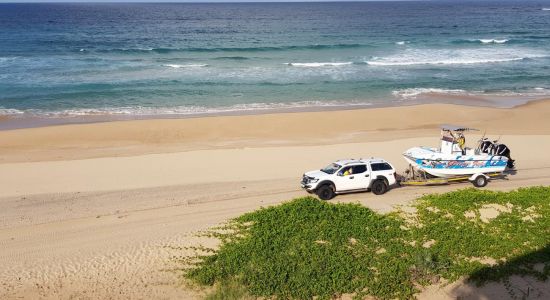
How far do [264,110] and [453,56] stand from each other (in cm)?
3313

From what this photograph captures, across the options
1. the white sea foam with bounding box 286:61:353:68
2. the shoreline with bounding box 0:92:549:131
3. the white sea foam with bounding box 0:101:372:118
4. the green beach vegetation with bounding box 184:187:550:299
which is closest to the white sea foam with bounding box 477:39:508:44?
the white sea foam with bounding box 286:61:353:68

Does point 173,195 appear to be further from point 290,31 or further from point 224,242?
point 290,31

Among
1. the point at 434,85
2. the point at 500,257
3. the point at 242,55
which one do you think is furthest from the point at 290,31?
the point at 500,257

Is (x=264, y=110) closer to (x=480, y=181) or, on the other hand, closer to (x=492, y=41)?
→ (x=480, y=181)

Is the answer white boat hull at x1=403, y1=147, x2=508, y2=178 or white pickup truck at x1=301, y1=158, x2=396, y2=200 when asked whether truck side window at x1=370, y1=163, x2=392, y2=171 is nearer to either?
white pickup truck at x1=301, y1=158, x2=396, y2=200

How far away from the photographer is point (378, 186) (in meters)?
20.0

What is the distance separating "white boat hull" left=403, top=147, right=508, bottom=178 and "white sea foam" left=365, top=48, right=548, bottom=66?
36.1 m

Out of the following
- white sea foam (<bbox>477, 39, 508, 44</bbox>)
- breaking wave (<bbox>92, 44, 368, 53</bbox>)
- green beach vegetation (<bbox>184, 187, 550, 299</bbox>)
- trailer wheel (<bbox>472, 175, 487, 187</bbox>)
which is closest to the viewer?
green beach vegetation (<bbox>184, 187, 550, 299</bbox>)

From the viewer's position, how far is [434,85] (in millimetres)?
45844

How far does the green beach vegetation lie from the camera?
13.8m

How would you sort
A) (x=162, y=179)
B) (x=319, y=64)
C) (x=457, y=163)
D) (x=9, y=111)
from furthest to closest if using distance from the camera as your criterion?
(x=319, y=64) → (x=9, y=111) → (x=162, y=179) → (x=457, y=163)

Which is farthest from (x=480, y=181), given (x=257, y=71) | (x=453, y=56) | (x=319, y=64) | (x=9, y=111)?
(x=453, y=56)

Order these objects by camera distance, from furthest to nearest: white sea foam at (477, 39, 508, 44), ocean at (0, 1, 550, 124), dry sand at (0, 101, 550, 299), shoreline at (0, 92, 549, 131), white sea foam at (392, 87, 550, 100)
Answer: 1. white sea foam at (477, 39, 508, 44)
2. white sea foam at (392, 87, 550, 100)
3. ocean at (0, 1, 550, 124)
4. shoreline at (0, 92, 549, 131)
5. dry sand at (0, 101, 550, 299)

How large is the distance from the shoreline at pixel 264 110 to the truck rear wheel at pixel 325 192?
17.3 meters
